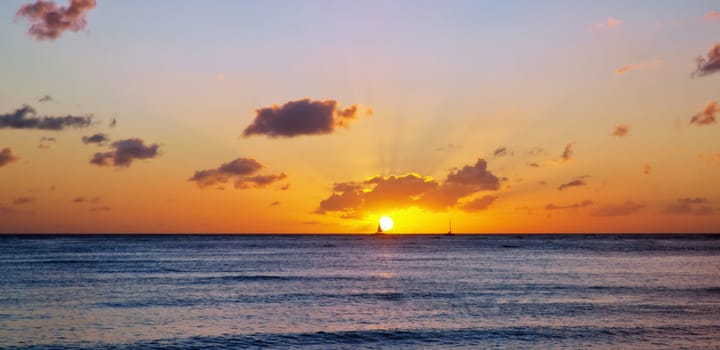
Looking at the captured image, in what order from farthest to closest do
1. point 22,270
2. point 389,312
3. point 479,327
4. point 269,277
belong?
1. point 22,270
2. point 269,277
3. point 389,312
4. point 479,327

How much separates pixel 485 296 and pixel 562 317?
47.6 feet

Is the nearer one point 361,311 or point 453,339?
point 453,339

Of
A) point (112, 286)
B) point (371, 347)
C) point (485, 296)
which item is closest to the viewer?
point (371, 347)

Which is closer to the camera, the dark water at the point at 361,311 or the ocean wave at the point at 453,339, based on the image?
the ocean wave at the point at 453,339

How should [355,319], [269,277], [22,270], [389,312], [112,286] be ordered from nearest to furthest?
[355,319] → [389,312] → [112,286] → [269,277] → [22,270]

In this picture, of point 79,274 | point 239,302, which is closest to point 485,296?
point 239,302

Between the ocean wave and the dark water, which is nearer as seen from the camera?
the ocean wave

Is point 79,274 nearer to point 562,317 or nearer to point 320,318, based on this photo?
point 320,318

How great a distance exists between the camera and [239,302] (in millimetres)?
59719

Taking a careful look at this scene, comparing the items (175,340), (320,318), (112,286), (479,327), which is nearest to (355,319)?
(320,318)

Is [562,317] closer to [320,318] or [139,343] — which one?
[320,318]

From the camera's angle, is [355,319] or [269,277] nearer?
[355,319]

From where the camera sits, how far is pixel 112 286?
74.0 metres

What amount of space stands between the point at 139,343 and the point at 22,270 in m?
68.5
